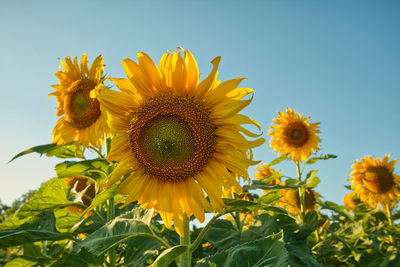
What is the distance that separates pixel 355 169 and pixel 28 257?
259 inches

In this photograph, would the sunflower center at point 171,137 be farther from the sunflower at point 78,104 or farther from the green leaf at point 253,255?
the sunflower at point 78,104

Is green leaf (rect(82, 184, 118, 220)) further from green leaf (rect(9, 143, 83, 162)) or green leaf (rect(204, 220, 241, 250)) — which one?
green leaf (rect(9, 143, 83, 162))

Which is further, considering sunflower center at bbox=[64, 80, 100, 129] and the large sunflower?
sunflower center at bbox=[64, 80, 100, 129]

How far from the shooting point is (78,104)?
12.8ft

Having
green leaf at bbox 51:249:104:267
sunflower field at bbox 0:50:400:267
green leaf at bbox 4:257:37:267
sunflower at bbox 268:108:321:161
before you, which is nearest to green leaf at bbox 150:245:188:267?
sunflower field at bbox 0:50:400:267

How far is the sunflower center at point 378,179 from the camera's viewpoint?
6711mm

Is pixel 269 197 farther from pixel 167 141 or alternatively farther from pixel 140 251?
pixel 140 251

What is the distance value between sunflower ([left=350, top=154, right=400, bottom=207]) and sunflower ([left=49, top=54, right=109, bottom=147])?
5.70 metres

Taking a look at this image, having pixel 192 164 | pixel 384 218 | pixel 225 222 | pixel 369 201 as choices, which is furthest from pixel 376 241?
pixel 192 164

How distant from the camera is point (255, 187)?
297 cm

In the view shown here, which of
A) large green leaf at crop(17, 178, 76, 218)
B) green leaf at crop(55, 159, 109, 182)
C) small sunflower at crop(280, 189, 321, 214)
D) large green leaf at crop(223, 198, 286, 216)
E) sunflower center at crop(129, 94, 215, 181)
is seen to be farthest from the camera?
small sunflower at crop(280, 189, 321, 214)

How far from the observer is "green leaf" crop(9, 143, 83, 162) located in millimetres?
3371

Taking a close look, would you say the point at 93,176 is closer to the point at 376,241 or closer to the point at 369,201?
the point at 376,241

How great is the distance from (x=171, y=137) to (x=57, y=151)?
1758 millimetres
